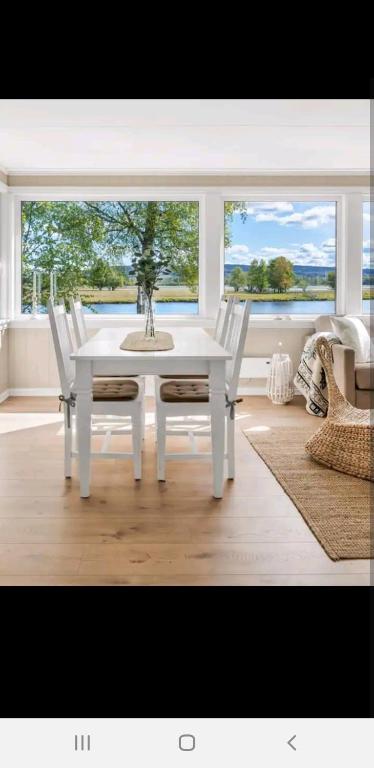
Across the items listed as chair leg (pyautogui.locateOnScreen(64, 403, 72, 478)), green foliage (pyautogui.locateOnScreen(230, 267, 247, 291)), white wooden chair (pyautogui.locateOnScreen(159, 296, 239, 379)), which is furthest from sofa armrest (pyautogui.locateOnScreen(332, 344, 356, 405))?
chair leg (pyautogui.locateOnScreen(64, 403, 72, 478))

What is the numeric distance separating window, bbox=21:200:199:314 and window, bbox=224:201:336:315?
431 mm

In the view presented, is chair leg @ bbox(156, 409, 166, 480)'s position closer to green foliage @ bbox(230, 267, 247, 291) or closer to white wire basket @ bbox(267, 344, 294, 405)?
white wire basket @ bbox(267, 344, 294, 405)

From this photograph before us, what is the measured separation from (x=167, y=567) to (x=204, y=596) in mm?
2219

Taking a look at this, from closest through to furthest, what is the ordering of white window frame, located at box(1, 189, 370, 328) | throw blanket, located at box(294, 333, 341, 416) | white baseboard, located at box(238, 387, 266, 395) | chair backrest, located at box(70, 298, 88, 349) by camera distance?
chair backrest, located at box(70, 298, 88, 349)
throw blanket, located at box(294, 333, 341, 416)
white window frame, located at box(1, 189, 370, 328)
white baseboard, located at box(238, 387, 266, 395)

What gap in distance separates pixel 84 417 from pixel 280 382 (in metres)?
3.38

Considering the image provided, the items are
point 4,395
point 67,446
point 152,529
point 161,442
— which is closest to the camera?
point 152,529

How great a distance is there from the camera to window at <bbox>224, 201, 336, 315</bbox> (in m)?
7.24

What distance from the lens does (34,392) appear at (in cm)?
705

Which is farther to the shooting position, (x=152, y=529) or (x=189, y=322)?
(x=189, y=322)

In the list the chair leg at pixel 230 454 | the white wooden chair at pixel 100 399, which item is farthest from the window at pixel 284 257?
the chair leg at pixel 230 454

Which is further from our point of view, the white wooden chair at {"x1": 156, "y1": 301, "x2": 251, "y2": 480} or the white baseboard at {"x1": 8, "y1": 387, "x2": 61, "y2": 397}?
the white baseboard at {"x1": 8, "y1": 387, "x2": 61, "y2": 397}

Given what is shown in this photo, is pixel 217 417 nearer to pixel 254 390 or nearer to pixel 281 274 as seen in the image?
pixel 254 390

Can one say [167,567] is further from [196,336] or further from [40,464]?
[196,336]

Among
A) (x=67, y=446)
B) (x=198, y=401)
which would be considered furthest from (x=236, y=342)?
(x=67, y=446)
